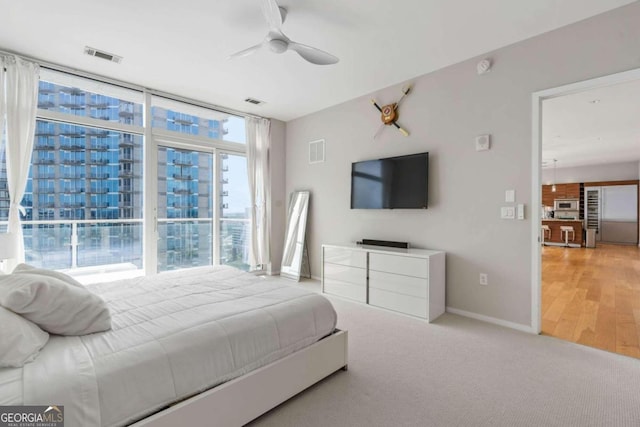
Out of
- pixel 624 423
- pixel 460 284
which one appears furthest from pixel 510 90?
pixel 624 423

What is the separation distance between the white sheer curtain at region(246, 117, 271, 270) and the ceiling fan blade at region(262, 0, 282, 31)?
300 centimetres

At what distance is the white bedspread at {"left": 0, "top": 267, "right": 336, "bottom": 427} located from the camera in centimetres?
115

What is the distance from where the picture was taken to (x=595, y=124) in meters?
5.43

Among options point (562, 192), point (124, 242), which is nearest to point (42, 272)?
point (124, 242)

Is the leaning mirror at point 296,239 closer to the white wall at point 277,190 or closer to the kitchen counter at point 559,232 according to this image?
the white wall at point 277,190

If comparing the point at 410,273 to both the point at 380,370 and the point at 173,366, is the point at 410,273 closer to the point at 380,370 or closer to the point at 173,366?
the point at 380,370

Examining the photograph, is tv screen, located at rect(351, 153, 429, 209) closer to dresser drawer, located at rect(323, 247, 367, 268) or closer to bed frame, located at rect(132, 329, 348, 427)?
dresser drawer, located at rect(323, 247, 367, 268)

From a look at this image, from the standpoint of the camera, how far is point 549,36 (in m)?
2.79

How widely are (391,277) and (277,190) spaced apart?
288 centimetres

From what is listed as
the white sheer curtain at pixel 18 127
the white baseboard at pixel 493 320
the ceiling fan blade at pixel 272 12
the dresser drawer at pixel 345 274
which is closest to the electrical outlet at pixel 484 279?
the white baseboard at pixel 493 320

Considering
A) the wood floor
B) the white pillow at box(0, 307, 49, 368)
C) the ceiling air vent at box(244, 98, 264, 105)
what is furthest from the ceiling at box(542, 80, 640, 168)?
the white pillow at box(0, 307, 49, 368)

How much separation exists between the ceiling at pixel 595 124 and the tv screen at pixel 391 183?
6.23 ft

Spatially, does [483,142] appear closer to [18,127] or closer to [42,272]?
[42,272]

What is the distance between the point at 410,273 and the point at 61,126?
446cm
